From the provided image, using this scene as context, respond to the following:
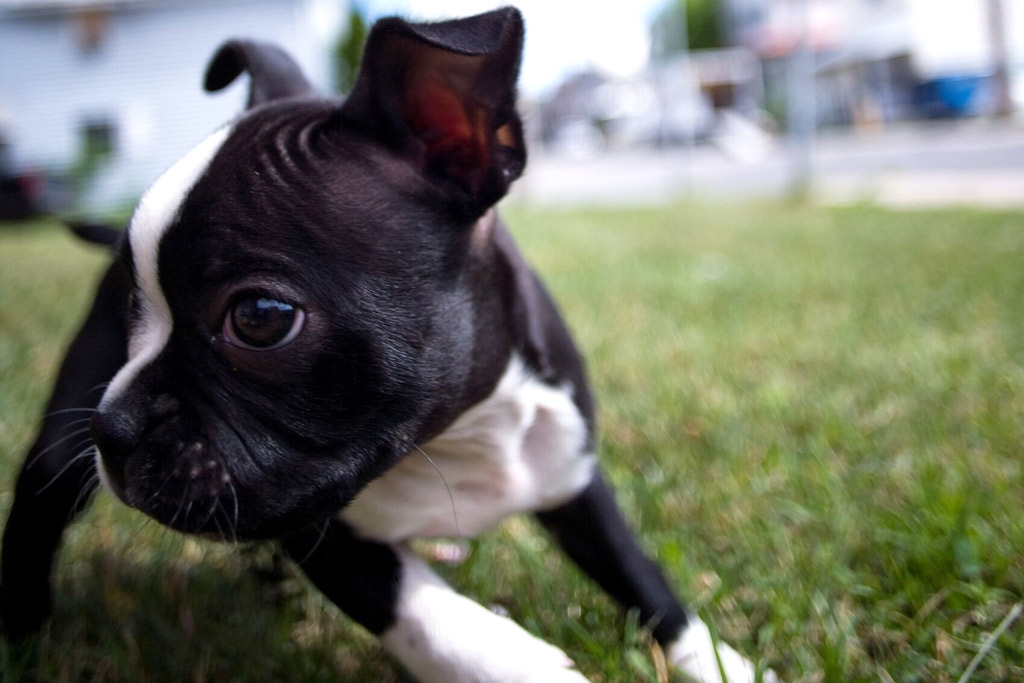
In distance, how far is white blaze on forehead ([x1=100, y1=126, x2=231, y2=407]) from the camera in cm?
151

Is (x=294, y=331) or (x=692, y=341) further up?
(x=294, y=331)

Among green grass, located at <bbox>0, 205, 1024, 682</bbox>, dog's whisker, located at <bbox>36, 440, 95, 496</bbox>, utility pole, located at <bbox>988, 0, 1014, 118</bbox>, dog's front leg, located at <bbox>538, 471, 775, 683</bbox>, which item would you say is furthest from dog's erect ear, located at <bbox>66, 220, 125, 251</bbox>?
utility pole, located at <bbox>988, 0, 1014, 118</bbox>

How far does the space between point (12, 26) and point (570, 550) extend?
54.8 feet

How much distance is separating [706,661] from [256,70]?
63.5 inches

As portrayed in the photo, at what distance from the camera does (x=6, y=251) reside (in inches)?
344

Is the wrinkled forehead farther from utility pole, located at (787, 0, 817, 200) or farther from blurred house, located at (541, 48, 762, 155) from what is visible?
blurred house, located at (541, 48, 762, 155)

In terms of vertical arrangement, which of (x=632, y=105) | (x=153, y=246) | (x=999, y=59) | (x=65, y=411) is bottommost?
(x=632, y=105)

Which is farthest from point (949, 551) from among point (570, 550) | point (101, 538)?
point (101, 538)

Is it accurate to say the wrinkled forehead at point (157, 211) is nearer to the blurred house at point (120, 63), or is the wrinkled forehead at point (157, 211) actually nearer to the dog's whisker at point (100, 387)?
the dog's whisker at point (100, 387)

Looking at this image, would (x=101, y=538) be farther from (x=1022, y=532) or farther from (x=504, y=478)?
(x=1022, y=532)

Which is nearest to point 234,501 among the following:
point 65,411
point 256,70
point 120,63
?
point 65,411

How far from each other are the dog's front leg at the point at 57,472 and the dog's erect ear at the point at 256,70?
570 millimetres

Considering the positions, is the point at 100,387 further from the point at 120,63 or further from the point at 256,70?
the point at 120,63

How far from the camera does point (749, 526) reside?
7.57 ft
